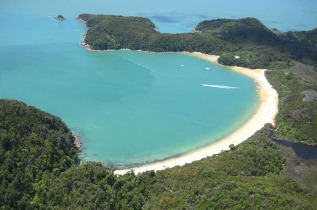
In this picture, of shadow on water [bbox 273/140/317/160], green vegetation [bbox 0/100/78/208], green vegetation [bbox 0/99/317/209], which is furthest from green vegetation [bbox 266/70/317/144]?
green vegetation [bbox 0/100/78/208]

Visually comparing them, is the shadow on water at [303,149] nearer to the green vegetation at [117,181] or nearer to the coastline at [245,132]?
the green vegetation at [117,181]

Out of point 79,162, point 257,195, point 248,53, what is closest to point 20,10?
point 248,53

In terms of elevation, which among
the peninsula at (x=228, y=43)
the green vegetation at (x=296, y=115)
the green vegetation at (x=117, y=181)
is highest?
the peninsula at (x=228, y=43)

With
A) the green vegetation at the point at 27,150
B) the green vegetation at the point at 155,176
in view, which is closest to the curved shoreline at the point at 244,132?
the green vegetation at the point at 155,176

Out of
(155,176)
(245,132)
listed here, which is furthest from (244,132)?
(155,176)

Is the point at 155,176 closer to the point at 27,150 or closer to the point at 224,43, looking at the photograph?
the point at 27,150

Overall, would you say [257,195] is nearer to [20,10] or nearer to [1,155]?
[1,155]

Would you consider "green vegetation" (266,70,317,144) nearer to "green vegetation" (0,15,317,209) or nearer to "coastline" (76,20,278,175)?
"green vegetation" (0,15,317,209)
